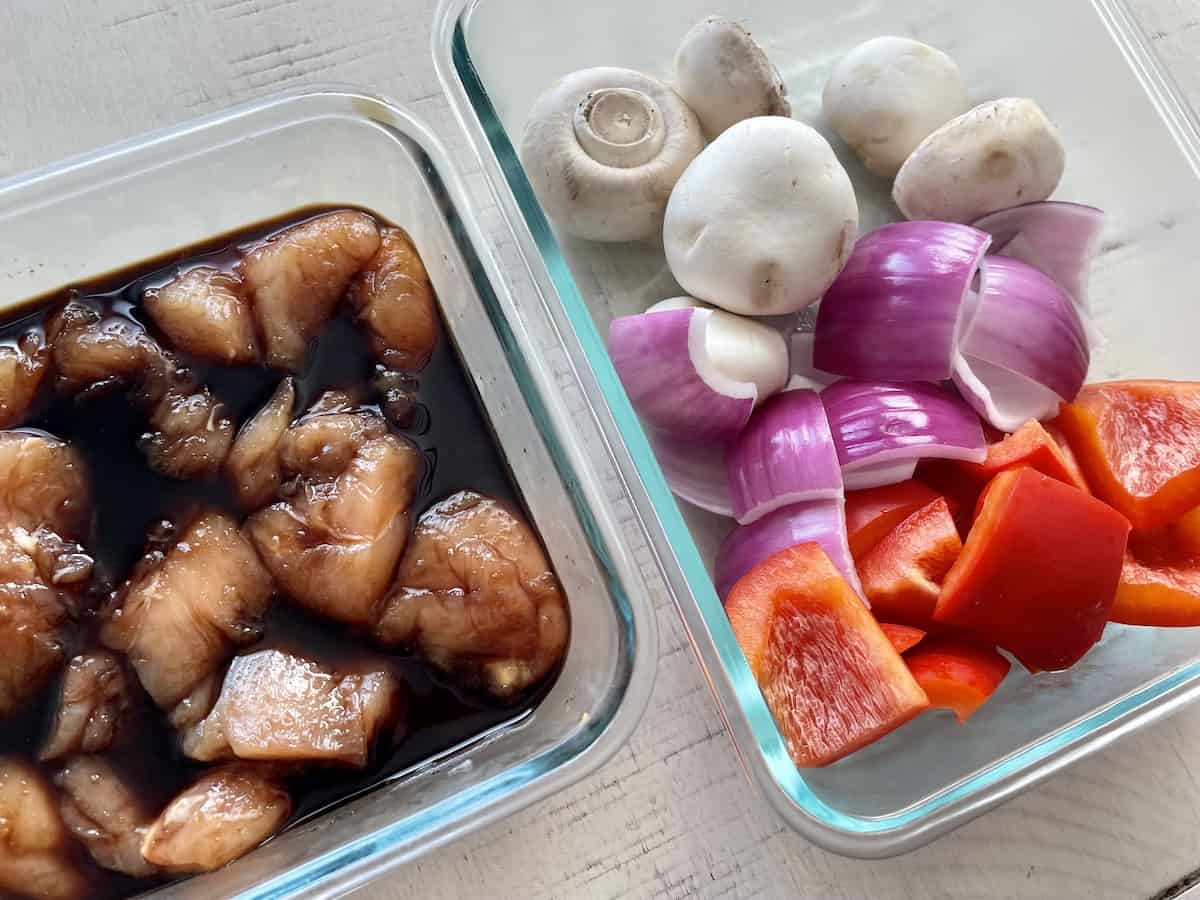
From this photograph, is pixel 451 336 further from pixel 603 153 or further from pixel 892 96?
pixel 892 96

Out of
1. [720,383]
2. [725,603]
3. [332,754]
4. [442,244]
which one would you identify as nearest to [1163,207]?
[720,383]

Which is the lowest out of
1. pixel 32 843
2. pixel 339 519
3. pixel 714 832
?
pixel 714 832

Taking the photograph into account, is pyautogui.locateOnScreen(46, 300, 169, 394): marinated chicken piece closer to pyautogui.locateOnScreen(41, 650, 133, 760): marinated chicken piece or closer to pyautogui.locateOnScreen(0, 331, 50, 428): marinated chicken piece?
pyautogui.locateOnScreen(0, 331, 50, 428): marinated chicken piece

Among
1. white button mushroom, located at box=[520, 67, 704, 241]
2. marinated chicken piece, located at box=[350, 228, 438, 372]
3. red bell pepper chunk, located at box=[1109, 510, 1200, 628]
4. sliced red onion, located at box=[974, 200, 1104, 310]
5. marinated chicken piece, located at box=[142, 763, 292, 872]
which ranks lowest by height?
red bell pepper chunk, located at box=[1109, 510, 1200, 628]

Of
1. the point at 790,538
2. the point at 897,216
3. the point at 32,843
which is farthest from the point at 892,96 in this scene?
the point at 32,843

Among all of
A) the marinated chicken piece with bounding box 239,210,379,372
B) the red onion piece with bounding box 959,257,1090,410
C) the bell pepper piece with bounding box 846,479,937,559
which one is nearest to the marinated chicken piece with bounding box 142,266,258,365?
the marinated chicken piece with bounding box 239,210,379,372

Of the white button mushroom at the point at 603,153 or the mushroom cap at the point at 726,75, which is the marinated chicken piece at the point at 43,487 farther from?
the mushroom cap at the point at 726,75
